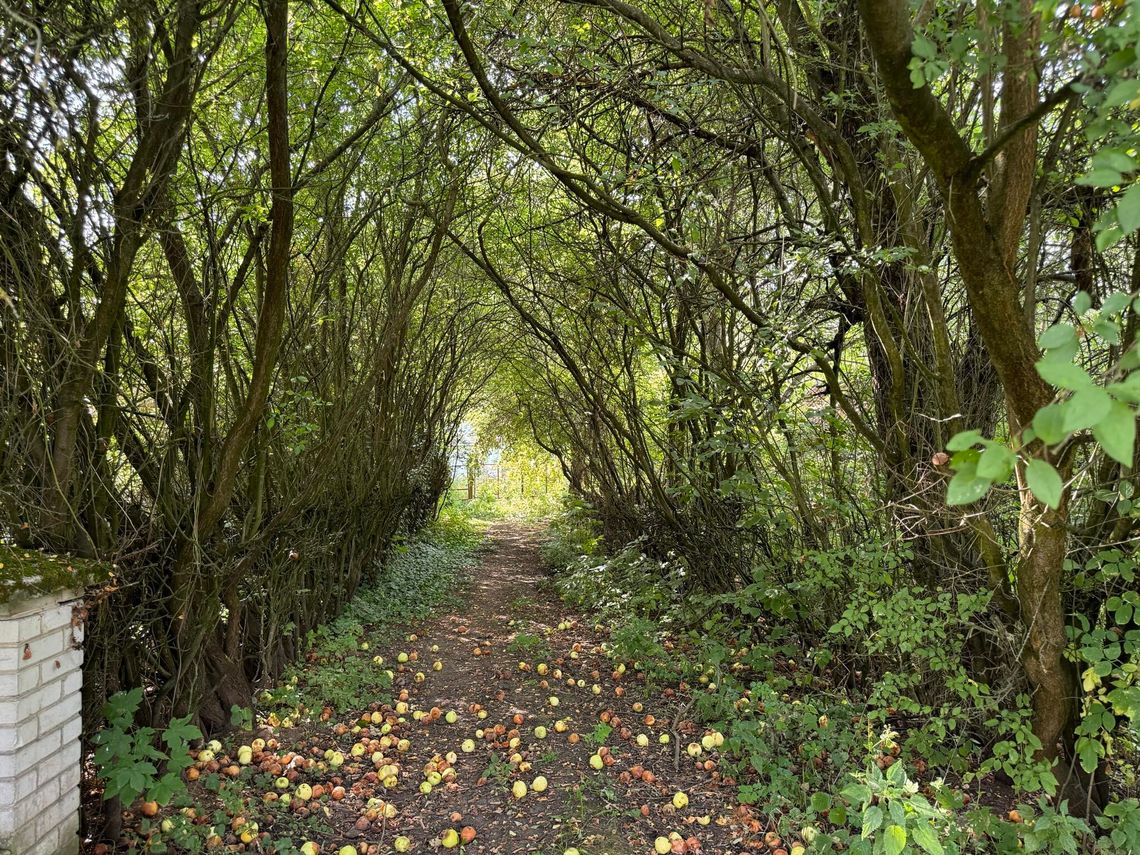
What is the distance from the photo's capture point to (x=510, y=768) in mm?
3061

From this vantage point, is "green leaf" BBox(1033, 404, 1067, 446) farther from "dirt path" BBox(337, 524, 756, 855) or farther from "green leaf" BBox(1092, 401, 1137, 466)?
"dirt path" BBox(337, 524, 756, 855)

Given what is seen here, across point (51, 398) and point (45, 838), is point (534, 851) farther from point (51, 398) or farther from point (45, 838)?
point (51, 398)

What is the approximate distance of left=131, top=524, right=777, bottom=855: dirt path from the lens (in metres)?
2.59

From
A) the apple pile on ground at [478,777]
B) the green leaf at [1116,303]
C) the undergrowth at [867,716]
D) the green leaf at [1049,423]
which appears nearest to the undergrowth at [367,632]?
the apple pile on ground at [478,777]

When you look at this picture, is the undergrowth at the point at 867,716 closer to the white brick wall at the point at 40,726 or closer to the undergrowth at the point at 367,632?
the undergrowth at the point at 367,632

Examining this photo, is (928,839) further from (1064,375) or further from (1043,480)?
(1064,375)

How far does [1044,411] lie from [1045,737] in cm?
254

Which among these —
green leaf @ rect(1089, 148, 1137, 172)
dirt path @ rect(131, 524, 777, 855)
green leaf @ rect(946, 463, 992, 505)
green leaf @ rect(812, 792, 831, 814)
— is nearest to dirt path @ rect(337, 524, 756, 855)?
dirt path @ rect(131, 524, 777, 855)

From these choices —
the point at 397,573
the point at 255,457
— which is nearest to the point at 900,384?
the point at 255,457

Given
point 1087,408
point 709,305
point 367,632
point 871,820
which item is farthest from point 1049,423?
point 367,632

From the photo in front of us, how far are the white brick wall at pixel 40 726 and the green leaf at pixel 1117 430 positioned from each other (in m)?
2.57

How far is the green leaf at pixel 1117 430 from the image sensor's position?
27.8 inches

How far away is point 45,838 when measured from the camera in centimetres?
197

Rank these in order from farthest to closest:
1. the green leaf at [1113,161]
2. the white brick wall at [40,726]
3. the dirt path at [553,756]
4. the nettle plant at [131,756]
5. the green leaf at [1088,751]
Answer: the dirt path at [553,756]
the green leaf at [1088,751]
the nettle plant at [131,756]
the white brick wall at [40,726]
the green leaf at [1113,161]
